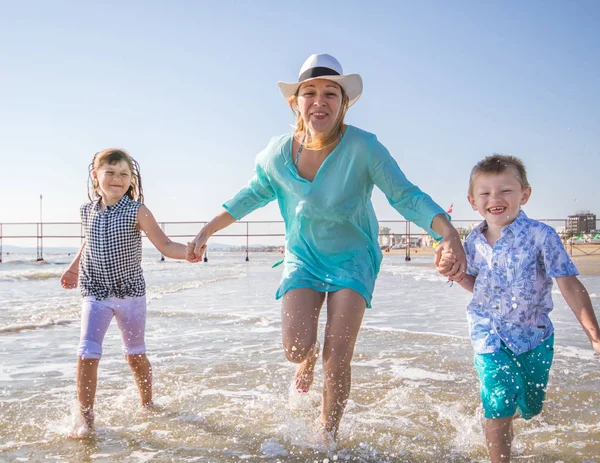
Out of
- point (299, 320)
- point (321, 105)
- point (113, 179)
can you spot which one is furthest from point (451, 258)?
point (113, 179)

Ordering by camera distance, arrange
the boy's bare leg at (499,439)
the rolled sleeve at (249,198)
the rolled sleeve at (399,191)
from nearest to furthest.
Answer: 1. the boy's bare leg at (499,439)
2. the rolled sleeve at (399,191)
3. the rolled sleeve at (249,198)

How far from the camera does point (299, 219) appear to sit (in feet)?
11.1

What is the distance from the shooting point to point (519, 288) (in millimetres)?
2766

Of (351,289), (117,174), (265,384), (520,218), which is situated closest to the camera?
(520,218)

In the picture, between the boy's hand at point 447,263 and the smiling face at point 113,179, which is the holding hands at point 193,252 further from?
the boy's hand at point 447,263

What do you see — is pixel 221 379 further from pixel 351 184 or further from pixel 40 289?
pixel 40 289

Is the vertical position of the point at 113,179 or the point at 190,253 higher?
the point at 113,179

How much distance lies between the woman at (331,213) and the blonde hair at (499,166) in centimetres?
29

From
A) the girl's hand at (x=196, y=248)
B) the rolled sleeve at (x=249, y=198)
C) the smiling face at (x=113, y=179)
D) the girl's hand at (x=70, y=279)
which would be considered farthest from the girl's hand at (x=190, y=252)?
the girl's hand at (x=70, y=279)

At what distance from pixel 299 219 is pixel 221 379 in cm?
183

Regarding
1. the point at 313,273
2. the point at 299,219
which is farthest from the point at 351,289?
the point at 299,219

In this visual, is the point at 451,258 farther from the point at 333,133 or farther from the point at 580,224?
the point at 580,224

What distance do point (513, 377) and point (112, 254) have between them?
240cm

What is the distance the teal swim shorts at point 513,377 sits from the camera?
2.68m
